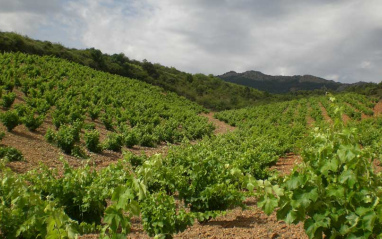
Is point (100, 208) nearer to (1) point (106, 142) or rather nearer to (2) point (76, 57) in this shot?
(1) point (106, 142)

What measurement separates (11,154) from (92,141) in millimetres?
3254

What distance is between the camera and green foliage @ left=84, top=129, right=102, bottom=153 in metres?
12.0

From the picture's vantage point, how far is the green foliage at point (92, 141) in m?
12.0

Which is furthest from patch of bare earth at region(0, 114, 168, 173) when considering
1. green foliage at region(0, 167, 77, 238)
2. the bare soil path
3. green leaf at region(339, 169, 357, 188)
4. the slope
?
the bare soil path

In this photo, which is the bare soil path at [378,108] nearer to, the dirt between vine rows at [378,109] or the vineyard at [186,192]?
the dirt between vine rows at [378,109]

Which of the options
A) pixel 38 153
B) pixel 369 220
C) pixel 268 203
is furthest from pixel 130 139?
pixel 369 220

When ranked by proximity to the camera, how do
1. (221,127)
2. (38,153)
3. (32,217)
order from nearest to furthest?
(32,217)
(38,153)
(221,127)

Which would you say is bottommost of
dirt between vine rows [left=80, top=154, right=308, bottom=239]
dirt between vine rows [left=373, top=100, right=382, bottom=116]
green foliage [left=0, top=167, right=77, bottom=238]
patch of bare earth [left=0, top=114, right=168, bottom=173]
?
patch of bare earth [left=0, top=114, right=168, bottom=173]

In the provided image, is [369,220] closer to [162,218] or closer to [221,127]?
[162,218]

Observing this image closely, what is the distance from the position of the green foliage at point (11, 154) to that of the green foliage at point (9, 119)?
7.82 ft

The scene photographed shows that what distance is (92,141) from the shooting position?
39.8ft

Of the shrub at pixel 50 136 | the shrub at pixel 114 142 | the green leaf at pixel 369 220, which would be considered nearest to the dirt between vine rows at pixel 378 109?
the shrub at pixel 114 142

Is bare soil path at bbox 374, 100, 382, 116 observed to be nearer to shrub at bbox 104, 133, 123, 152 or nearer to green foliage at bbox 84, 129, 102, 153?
shrub at bbox 104, 133, 123, 152

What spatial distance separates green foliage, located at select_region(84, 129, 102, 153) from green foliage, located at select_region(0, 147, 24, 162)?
9.03 ft
